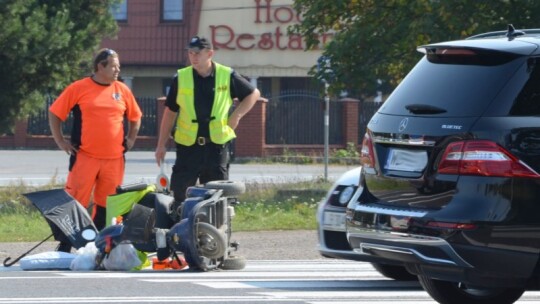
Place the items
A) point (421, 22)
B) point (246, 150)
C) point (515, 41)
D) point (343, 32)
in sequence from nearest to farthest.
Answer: point (515, 41) < point (421, 22) < point (343, 32) < point (246, 150)

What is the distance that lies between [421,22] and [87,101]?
8.66 meters

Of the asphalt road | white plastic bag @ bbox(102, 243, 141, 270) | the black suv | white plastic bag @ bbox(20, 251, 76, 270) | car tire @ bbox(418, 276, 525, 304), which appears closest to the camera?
the black suv

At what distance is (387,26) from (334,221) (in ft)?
39.1

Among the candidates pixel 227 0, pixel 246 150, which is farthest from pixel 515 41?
pixel 227 0

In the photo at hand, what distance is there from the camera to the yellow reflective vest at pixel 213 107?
1170 cm

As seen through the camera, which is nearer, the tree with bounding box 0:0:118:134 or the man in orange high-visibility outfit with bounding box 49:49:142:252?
the man in orange high-visibility outfit with bounding box 49:49:142:252

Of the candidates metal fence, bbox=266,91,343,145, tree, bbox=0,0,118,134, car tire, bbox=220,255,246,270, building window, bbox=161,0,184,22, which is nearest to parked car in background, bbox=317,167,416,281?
car tire, bbox=220,255,246,270

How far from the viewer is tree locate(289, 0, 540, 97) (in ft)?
62.9

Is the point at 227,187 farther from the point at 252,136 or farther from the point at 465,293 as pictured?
the point at 252,136

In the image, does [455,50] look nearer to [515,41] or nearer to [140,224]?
[515,41]

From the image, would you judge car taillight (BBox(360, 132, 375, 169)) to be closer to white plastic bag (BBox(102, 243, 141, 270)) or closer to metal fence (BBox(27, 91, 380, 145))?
white plastic bag (BBox(102, 243, 141, 270))

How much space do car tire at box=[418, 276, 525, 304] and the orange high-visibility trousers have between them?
4.41 meters

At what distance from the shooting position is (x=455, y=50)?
762 cm

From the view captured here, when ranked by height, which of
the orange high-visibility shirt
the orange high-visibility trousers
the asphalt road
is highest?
the orange high-visibility shirt
